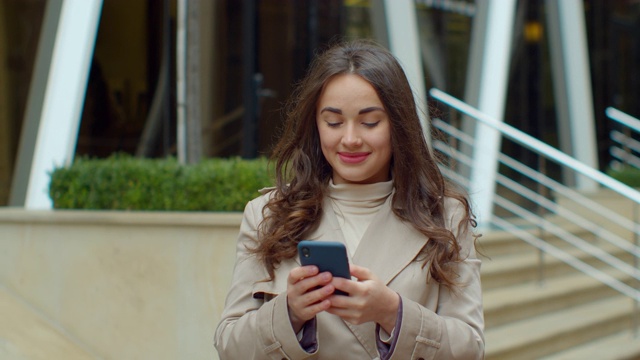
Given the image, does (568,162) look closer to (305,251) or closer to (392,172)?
(392,172)

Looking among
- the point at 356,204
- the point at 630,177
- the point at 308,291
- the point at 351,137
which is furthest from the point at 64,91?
the point at 630,177

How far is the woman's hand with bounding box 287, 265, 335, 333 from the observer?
202 centimetres

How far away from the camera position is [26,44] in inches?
325

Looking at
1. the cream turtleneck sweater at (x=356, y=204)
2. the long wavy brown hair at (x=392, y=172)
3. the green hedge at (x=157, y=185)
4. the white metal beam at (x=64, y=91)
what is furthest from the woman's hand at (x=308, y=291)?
the white metal beam at (x=64, y=91)

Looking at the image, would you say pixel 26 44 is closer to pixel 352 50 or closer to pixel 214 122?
pixel 214 122

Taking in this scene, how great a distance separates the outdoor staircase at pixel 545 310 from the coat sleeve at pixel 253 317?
3.79 metres

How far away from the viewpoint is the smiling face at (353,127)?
2.24 m

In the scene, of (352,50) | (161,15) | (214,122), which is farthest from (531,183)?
(352,50)

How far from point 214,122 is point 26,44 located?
2116mm

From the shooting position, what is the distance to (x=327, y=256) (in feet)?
6.57

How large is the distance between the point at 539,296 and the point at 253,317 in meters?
5.06

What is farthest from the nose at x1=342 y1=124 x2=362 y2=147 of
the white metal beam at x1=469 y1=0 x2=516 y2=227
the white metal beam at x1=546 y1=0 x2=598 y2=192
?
the white metal beam at x1=546 y1=0 x2=598 y2=192

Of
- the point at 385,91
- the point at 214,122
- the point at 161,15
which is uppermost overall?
the point at 161,15

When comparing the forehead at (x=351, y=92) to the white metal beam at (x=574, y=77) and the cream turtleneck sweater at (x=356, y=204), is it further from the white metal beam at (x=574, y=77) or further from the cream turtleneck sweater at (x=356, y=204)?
the white metal beam at (x=574, y=77)
